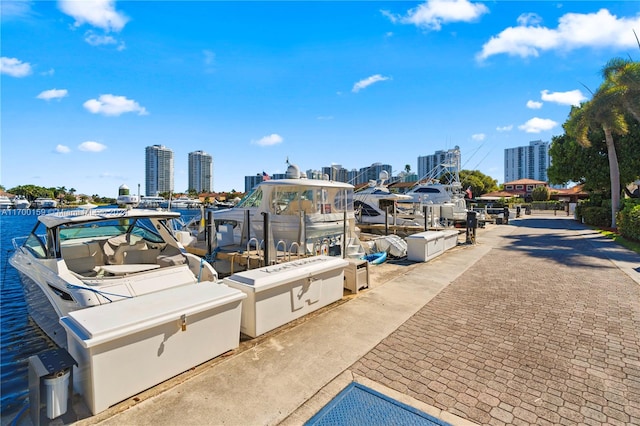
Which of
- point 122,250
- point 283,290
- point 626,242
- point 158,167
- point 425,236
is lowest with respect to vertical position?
point 626,242

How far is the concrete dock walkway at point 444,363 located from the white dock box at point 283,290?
0.21 metres

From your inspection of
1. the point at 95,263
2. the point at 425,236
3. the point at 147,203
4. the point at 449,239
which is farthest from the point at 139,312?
the point at 449,239

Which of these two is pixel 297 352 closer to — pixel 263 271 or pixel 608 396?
pixel 263 271

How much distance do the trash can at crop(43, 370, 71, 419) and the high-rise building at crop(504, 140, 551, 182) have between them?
6159 inches

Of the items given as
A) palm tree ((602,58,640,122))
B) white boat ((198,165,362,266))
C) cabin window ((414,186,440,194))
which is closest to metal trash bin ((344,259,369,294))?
white boat ((198,165,362,266))

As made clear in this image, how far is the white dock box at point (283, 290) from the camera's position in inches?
180

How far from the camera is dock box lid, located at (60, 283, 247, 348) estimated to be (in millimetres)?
2953

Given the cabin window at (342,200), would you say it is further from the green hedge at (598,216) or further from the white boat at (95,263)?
the green hedge at (598,216)

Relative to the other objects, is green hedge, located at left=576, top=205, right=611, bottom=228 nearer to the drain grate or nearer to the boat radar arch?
the boat radar arch

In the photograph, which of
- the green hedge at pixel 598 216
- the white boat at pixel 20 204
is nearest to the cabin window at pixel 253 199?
the green hedge at pixel 598 216

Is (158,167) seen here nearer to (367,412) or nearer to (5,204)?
(367,412)

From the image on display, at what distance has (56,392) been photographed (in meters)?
2.73

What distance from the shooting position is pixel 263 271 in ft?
16.6

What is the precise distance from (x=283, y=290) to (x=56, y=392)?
2.81 metres
